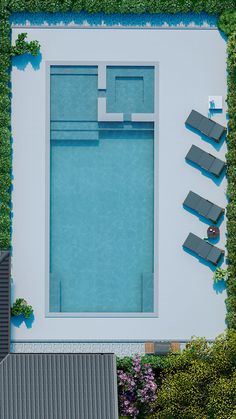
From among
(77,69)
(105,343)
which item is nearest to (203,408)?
(105,343)

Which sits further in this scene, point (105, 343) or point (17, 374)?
point (105, 343)

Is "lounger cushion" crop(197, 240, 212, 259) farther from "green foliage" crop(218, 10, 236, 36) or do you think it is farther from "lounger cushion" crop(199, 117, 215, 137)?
"green foliage" crop(218, 10, 236, 36)

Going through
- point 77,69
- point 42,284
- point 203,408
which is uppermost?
point 77,69

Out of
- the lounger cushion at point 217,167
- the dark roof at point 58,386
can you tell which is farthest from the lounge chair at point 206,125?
the dark roof at point 58,386

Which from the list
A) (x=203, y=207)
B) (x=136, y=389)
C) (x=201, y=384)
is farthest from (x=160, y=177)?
(x=136, y=389)

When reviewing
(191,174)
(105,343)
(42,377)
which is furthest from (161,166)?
(42,377)

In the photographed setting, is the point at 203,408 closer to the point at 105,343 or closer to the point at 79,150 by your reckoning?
the point at 105,343

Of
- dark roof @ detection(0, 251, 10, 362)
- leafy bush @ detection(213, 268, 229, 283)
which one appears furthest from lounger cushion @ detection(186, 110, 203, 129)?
dark roof @ detection(0, 251, 10, 362)

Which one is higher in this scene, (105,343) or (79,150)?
(79,150)
